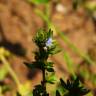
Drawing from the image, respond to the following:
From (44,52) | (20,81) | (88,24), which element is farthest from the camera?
(88,24)

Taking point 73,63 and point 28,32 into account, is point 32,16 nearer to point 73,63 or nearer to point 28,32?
point 28,32

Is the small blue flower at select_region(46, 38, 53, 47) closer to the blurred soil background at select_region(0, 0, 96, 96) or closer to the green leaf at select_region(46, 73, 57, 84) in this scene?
the green leaf at select_region(46, 73, 57, 84)

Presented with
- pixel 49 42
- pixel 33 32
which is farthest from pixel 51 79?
pixel 33 32

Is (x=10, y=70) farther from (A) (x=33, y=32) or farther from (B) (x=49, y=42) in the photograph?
(B) (x=49, y=42)

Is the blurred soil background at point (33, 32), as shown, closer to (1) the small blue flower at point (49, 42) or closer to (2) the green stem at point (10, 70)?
(2) the green stem at point (10, 70)

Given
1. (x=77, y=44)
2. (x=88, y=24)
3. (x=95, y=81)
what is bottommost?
(x=95, y=81)

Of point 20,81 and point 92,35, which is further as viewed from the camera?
point 92,35

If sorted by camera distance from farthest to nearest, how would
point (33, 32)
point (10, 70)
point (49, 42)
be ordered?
point (33, 32)
point (10, 70)
point (49, 42)

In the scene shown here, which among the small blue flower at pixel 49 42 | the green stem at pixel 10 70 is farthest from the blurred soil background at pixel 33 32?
the small blue flower at pixel 49 42

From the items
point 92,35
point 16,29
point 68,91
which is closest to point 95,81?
point 92,35
